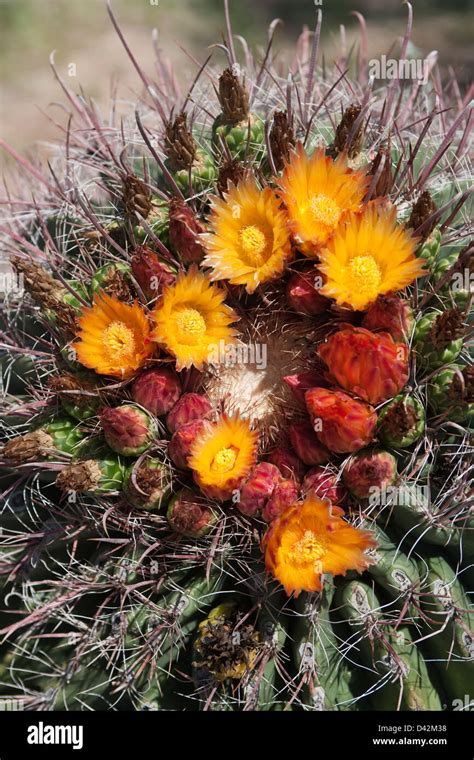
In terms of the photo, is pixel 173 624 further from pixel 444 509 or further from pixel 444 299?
pixel 444 299

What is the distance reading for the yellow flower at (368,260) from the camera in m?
1.83

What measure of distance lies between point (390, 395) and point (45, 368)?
1.06 m

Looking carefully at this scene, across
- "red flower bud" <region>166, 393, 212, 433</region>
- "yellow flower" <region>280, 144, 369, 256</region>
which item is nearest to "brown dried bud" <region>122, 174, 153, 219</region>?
"yellow flower" <region>280, 144, 369, 256</region>

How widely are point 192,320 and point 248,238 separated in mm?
277

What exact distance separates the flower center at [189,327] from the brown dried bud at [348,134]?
69 cm

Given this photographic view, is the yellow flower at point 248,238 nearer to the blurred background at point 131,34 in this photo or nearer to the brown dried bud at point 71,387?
the brown dried bud at point 71,387

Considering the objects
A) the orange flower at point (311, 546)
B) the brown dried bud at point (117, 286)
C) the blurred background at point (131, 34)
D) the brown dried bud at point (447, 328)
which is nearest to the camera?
the orange flower at point (311, 546)

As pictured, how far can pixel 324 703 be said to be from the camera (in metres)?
1.92

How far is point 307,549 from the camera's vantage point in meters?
1.74

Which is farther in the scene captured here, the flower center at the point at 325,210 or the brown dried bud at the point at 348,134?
the brown dried bud at the point at 348,134

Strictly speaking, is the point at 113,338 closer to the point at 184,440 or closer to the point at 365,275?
the point at 184,440

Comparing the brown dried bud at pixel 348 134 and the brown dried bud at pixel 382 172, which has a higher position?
the brown dried bud at pixel 348 134

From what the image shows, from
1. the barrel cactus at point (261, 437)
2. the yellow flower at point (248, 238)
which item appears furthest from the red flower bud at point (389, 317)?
the yellow flower at point (248, 238)

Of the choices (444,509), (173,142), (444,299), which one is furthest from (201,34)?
(444,509)
